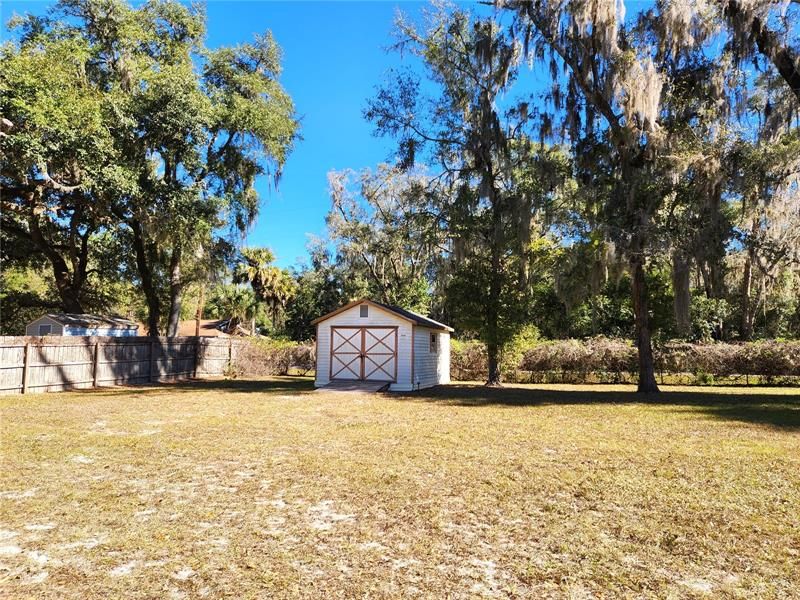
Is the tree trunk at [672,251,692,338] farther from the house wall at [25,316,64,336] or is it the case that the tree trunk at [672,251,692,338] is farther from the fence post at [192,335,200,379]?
the house wall at [25,316,64,336]

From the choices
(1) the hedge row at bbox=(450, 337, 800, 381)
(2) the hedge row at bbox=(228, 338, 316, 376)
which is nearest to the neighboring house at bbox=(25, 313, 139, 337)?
(2) the hedge row at bbox=(228, 338, 316, 376)

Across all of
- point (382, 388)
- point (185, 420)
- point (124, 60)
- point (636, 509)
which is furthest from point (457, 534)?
point (124, 60)

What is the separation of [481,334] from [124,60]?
16.2 meters

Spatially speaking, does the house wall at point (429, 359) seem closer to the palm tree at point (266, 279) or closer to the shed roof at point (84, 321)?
the shed roof at point (84, 321)

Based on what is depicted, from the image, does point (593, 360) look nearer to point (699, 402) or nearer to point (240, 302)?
point (699, 402)

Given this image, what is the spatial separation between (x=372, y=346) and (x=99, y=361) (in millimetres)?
8573

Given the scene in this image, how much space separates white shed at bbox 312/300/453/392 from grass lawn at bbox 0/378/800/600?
7.83 meters

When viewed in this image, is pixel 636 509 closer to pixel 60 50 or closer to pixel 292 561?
pixel 292 561

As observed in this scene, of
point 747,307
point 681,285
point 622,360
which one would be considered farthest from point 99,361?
point 747,307

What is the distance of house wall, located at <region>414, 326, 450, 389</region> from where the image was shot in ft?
56.7

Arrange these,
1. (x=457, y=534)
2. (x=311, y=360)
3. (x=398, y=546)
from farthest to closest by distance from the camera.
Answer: (x=311, y=360), (x=457, y=534), (x=398, y=546)

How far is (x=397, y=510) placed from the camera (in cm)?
442

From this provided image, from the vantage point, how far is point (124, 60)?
61.8 ft

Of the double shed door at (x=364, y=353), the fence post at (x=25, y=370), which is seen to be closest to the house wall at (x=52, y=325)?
the fence post at (x=25, y=370)
